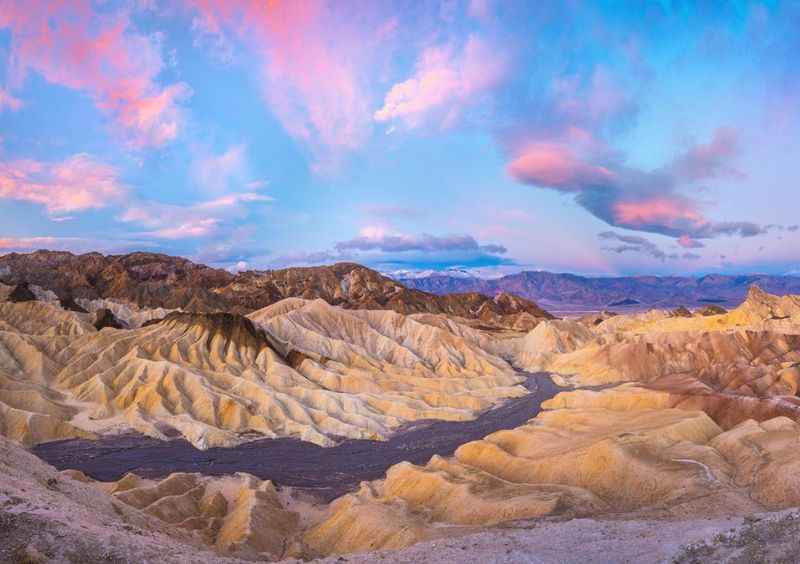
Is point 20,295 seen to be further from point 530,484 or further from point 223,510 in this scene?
point 530,484

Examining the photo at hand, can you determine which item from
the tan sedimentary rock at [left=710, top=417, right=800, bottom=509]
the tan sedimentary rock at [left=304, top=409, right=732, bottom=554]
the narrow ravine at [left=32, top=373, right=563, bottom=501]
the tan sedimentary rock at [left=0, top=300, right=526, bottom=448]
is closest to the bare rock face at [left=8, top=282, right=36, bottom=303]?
the tan sedimentary rock at [left=0, top=300, right=526, bottom=448]

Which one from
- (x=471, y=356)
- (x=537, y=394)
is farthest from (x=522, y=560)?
(x=471, y=356)

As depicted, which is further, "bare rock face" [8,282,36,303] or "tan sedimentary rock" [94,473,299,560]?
"bare rock face" [8,282,36,303]

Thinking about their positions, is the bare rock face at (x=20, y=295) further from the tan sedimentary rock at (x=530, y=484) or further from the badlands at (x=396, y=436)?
the tan sedimentary rock at (x=530, y=484)

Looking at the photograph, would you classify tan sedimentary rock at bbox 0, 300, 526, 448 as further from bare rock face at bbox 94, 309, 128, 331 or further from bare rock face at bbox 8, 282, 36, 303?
bare rock face at bbox 8, 282, 36, 303

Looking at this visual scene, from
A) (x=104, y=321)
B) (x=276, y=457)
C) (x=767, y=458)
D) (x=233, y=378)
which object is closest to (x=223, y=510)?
(x=276, y=457)

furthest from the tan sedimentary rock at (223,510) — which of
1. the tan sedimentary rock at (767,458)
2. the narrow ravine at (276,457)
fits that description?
the tan sedimentary rock at (767,458)
